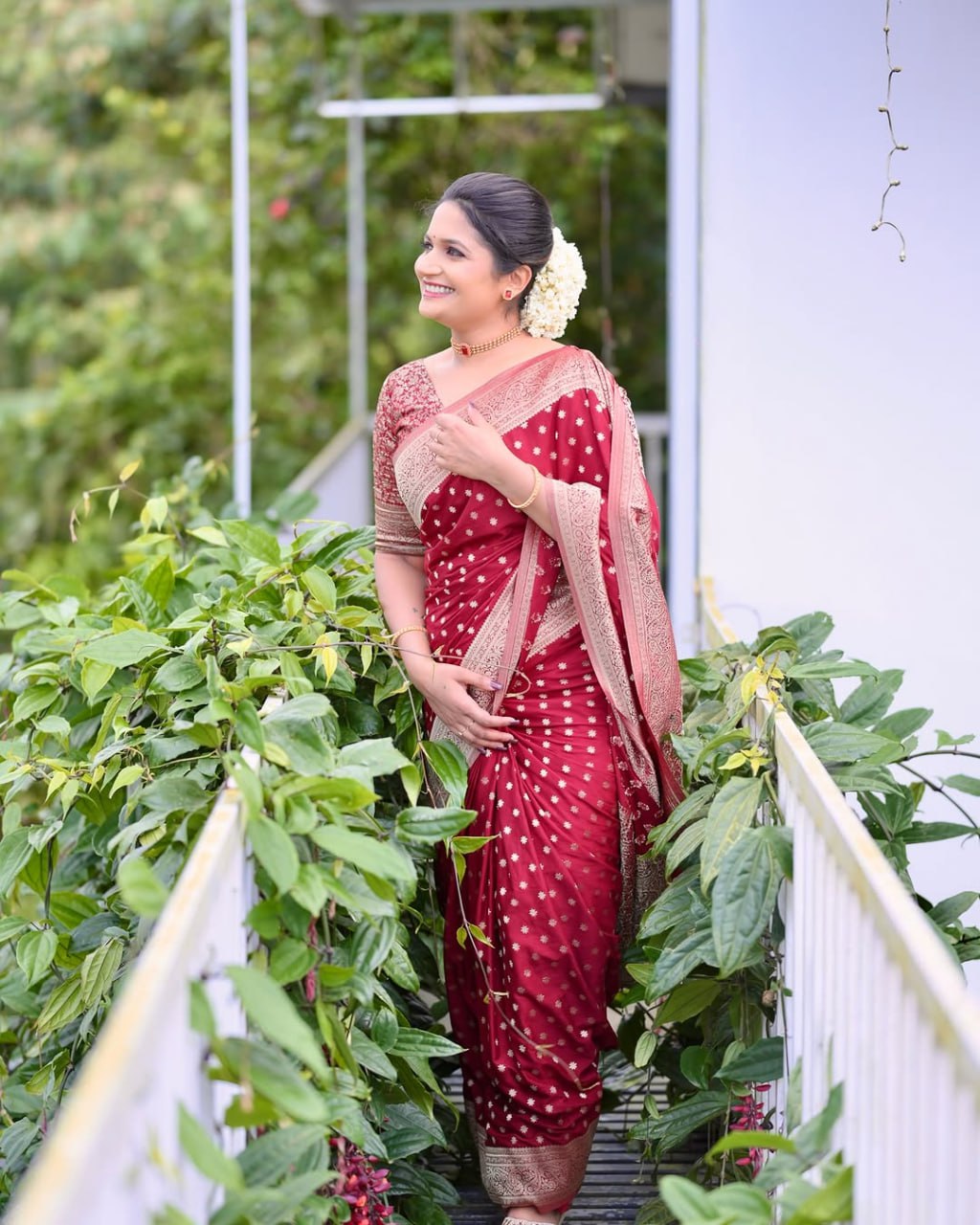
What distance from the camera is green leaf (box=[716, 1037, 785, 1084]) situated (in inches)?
77.6

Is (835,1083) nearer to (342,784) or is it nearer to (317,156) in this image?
(342,784)

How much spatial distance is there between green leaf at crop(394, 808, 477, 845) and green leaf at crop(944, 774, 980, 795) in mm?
766

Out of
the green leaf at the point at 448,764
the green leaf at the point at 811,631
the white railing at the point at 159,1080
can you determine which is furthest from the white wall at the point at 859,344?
the white railing at the point at 159,1080

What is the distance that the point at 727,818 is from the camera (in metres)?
1.95

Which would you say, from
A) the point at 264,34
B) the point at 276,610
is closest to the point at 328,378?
the point at 264,34

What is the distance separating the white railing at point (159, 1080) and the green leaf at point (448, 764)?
61 centimetres

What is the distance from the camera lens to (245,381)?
188 inches

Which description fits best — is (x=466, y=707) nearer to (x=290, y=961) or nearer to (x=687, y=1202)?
(x=290, y=961)

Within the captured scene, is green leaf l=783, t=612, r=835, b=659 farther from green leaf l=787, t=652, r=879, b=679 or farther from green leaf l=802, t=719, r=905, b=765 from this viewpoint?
green leaf l=802, t=719, r=905, b=765

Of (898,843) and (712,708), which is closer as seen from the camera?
(898,843)

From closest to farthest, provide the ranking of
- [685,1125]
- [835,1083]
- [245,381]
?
[835,1083], [685,1125], [245,381]

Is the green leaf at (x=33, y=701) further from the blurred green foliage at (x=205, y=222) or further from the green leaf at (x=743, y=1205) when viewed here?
the blurred green foliage at (x=205, y=222)

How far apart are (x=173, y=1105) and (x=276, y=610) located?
46.3 inches

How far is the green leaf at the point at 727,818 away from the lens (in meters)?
1.89
